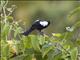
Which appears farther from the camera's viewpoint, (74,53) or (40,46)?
(40,46)

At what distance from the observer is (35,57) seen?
1.13 metres

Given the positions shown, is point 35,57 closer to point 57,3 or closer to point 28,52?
point 28,52

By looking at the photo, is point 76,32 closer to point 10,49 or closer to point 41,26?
point 10,49

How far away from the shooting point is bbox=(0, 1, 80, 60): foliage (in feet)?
3.47

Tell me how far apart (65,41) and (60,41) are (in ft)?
0.08

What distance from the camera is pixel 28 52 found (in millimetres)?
1133

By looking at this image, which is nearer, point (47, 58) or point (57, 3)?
point (47, 58)

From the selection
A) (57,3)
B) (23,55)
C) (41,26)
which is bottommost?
(57,3)

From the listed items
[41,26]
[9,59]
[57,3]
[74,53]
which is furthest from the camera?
[57,3]

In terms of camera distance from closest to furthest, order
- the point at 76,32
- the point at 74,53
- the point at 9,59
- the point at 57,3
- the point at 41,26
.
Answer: the point at 74,53
the point at 76,32
the point at 9,59
the point at 41,26
the point at 57,3

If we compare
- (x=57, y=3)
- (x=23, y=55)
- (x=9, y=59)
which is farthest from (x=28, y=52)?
(x=57, y=3)

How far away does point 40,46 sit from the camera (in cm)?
114

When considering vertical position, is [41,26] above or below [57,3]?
above

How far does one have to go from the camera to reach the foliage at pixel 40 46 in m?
1.06
